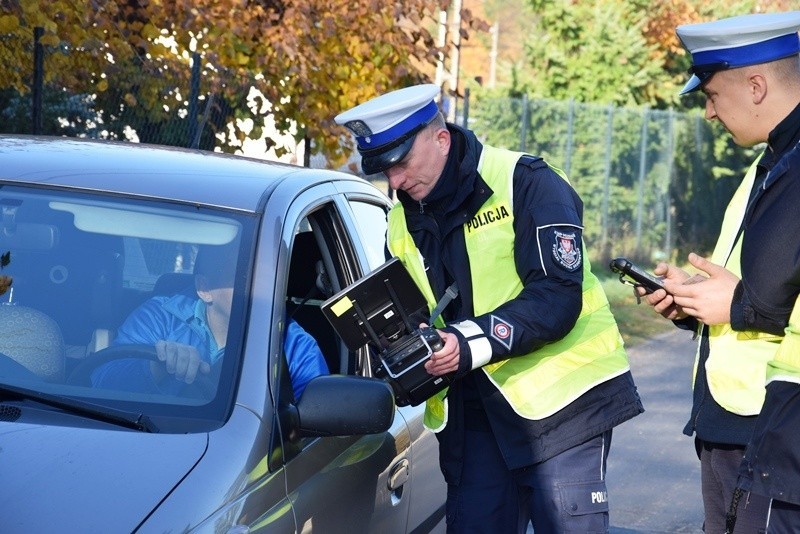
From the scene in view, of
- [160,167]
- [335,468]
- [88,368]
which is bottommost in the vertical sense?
[335,468]

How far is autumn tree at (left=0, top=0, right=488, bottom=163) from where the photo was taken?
775cm

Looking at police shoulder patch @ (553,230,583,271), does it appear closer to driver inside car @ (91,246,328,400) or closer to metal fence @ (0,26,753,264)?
metal fence @ (0,26,753,264)

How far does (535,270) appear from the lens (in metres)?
3.81

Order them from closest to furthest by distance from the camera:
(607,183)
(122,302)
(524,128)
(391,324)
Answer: (122,302), (391,324), (524,128), (607,183)

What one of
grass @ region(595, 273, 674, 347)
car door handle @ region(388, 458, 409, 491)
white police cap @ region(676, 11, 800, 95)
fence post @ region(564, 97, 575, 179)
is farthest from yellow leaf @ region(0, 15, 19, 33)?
fence post @ region(564, 97, 575, 179)

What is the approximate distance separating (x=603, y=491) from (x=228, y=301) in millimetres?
1233

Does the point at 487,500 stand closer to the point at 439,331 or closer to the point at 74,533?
the point at 439,331

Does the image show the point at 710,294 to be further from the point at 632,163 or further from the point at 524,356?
A: the point at 632,163

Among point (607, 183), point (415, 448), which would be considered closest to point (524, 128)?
point (607, 183)

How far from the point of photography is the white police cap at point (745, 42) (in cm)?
325

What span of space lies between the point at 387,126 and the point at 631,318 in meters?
11.8

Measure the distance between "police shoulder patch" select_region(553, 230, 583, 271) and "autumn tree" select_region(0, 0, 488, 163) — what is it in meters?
4.25

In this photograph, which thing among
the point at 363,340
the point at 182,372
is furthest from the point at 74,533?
the point at 363,340

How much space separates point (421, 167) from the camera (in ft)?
12.8
